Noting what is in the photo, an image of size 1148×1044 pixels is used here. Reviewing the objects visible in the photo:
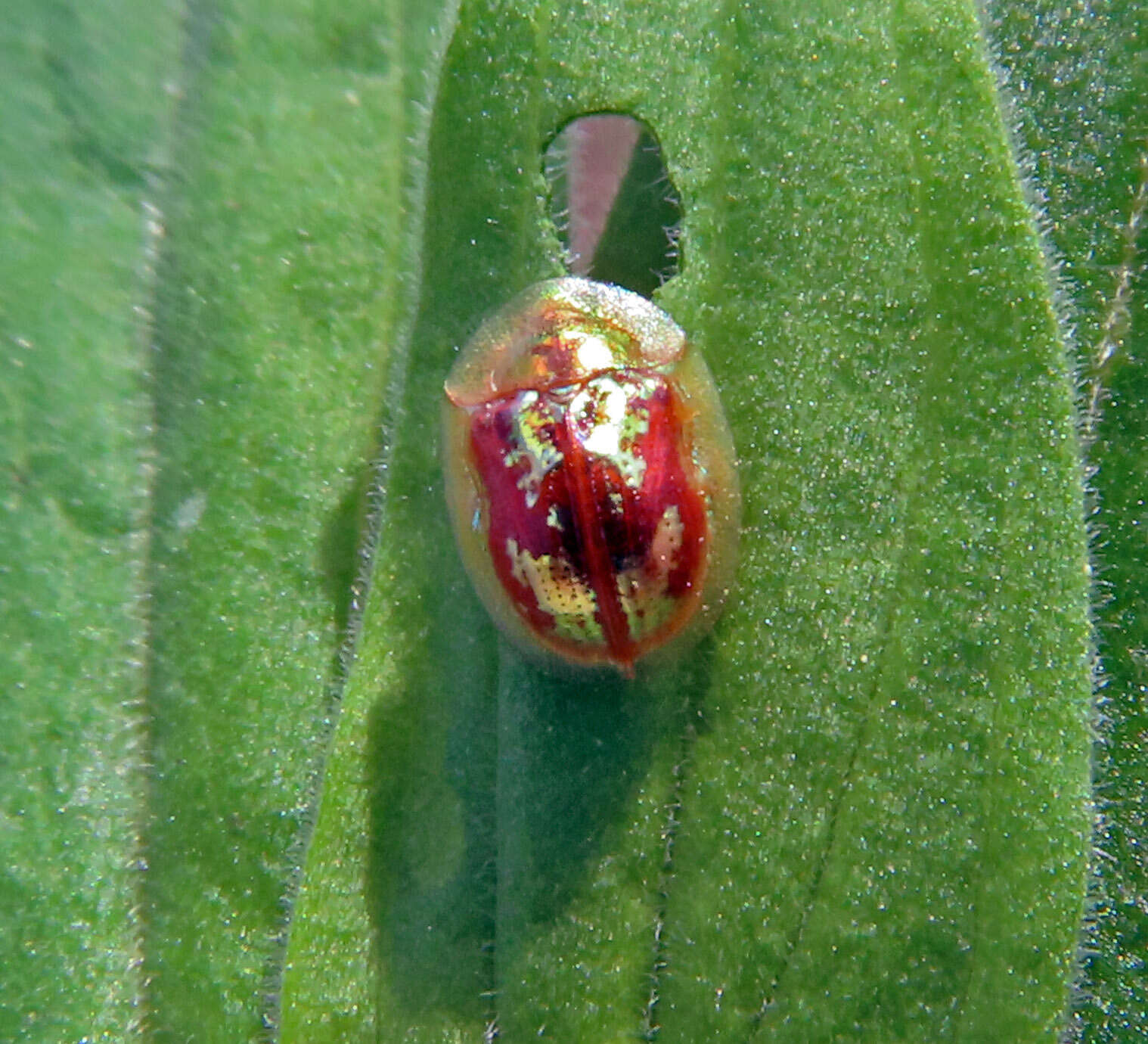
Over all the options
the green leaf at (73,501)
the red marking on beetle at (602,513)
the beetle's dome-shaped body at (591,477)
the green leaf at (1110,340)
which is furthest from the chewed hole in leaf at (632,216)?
the green leaf at (73,501)

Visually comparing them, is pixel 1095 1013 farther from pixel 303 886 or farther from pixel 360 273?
pixel 360 273

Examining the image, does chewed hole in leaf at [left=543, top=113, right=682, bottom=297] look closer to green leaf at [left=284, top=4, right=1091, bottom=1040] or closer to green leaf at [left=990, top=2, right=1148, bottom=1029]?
green leaf at [left=284, top=4, right=1091, bottom=1040]

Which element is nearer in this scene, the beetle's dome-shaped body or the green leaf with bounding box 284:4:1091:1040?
the green leaf with bounding box 284:4:1091:1040

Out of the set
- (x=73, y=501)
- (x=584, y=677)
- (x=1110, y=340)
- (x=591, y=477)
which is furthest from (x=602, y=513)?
(x=73, y=501)

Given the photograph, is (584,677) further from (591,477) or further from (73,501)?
(73,501)

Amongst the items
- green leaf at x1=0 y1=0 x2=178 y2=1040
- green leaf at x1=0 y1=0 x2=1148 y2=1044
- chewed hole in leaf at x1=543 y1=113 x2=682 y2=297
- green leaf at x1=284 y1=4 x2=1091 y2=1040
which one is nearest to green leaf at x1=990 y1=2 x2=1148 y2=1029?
green leaf at x1=0 y1=0 x2=1148 y2=1044

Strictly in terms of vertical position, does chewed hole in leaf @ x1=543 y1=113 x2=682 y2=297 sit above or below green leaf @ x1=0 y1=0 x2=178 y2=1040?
above

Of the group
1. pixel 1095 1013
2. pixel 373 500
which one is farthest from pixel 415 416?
pixel 1095 1013

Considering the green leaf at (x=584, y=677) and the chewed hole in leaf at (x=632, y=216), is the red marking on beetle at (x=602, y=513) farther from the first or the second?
the chewed hole in leaf at (x=632, y=216)
